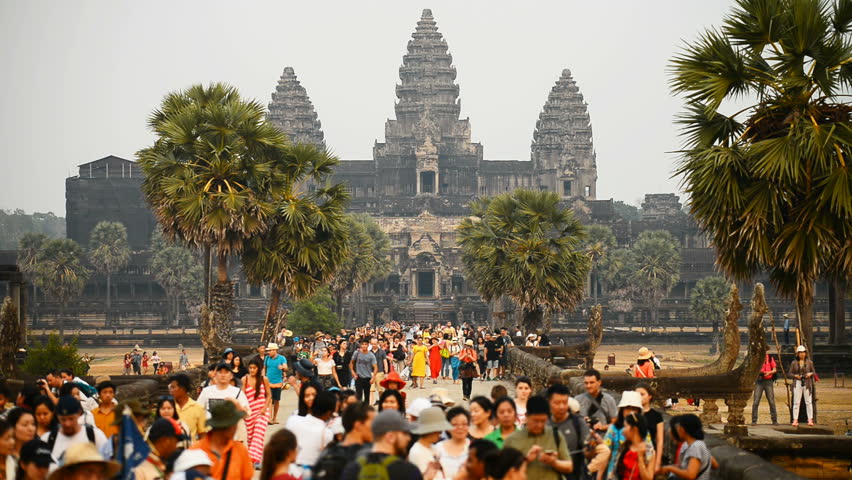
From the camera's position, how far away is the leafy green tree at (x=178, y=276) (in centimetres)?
8631

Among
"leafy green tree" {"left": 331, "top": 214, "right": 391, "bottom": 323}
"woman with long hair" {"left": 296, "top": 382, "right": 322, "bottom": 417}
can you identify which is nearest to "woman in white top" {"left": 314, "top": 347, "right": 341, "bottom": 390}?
"woman with long hair" {"left": 296, "top": 382, "right": 322, "bottom": 417}

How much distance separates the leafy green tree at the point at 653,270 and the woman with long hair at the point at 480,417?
77641 millimetres

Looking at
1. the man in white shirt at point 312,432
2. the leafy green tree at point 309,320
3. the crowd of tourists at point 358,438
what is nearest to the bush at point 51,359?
the crowd of tourists at point 358,438

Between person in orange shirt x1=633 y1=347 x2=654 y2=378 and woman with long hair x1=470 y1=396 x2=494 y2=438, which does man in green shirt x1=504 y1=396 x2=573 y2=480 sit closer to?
woman with long hair x1=470 y1=396 x2=494 y2=438

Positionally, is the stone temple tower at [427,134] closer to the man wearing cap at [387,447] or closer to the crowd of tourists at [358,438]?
the crowd of tourists at [358,438]

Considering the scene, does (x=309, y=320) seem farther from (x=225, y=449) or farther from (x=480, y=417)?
(x=225, y=449)

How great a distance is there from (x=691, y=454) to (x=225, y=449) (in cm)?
375

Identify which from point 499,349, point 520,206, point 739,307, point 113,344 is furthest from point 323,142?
point 739,307

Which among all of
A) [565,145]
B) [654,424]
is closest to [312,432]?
[654,424]

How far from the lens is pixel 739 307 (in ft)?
60.5

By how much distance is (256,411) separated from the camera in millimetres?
13055

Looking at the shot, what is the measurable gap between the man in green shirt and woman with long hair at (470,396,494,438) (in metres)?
0.58

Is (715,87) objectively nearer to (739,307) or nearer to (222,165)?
(739,307)

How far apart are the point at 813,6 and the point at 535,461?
10528 millimetres
